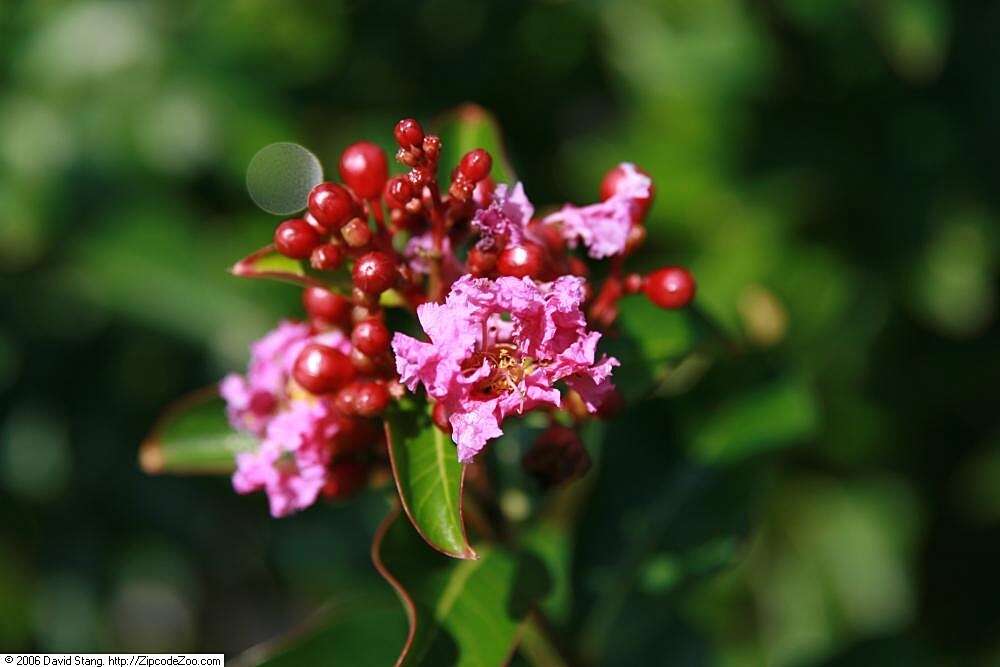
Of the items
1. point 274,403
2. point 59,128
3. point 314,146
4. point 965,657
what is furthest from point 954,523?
point 59,128

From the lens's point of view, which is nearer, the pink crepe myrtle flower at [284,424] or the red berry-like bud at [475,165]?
the red berry-like bud at [475,165]

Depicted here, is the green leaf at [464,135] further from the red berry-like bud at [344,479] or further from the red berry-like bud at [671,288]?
the red berry-like bud at [344,479]

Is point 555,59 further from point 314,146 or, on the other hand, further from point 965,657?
point 965,657

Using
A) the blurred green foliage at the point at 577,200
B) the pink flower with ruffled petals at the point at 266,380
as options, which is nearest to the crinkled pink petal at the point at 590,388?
the pink flower with ruffled petals at the point at 266,380

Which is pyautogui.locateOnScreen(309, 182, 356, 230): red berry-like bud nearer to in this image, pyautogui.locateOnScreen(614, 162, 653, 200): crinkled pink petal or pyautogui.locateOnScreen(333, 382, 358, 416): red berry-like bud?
pyautogui.locateOnScreen(333, 382, 358, 416): red berry-like bud

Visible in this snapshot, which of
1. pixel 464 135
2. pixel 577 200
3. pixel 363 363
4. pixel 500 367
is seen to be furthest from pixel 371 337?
pixel 577 200

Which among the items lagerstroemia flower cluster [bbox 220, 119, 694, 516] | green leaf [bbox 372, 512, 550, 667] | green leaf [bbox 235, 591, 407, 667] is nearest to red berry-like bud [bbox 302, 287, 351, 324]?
lagerstroemia flower cluster [bbox 220, 119, 694, 516]

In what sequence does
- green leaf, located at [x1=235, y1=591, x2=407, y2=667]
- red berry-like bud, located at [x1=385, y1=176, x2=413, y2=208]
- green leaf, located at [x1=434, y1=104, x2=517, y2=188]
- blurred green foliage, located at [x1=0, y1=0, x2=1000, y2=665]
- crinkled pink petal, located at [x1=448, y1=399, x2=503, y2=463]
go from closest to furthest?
1. crinkled pink petal, located at [x1=448, y1=399, x2=503, y2=463]
2. red berry-like bud, located at [x1=385, y1=176, x2=413, y2=208]
3. green leaf, located at [x1=235, y1=591, x2=407, y2=667]
4. green leaf, located at [x1=434, y1=104, x2=517, y2=188]
5. blurred green foliage, located at [x1=0, y1=0, x2=1000, y2=665]
